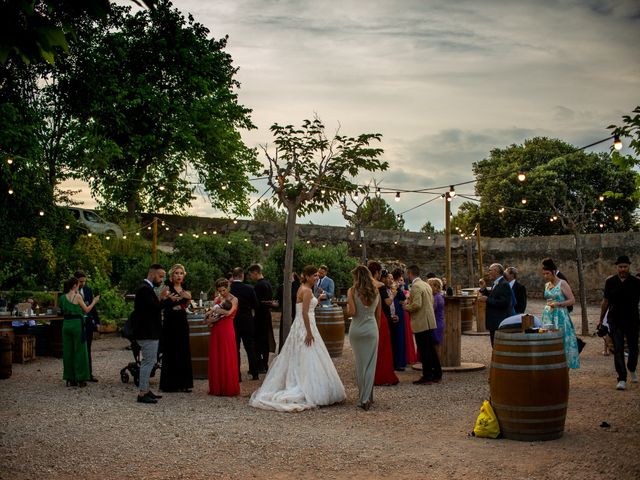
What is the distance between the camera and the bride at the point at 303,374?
7820 millimetres

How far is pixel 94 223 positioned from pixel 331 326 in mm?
15097

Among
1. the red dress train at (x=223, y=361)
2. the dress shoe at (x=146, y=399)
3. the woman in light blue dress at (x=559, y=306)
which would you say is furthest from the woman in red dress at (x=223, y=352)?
the woman in light blue dress at (x=559, y=306)

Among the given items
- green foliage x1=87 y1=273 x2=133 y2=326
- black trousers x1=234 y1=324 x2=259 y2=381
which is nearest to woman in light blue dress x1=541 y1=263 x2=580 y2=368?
black trousers x1=234 y1=324 x2=259 y2=381

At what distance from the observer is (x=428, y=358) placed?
31.1 feet

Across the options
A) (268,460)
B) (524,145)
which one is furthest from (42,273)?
(524,145)

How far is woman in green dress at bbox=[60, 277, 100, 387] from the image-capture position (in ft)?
31.0

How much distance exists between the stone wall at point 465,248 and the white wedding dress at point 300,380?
54.2ft

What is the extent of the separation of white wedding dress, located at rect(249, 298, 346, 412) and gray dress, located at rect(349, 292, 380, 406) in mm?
408

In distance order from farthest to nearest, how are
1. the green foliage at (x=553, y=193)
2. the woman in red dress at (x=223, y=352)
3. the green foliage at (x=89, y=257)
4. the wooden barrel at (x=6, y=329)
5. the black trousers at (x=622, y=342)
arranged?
the green foliage at (x=553, y=193)
the green foliage at (x=89, y=257)
the wooden barrel at (x=6, y=329)
the woman in red dress at (x=223, y=352)
the black trousers at (x=622, y=342)

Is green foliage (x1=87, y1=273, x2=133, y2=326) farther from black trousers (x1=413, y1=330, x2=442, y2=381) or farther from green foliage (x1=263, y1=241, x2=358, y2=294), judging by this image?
black trousers (x1=413, y1=330, x2=442, y2=381)

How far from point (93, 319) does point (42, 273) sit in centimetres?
875

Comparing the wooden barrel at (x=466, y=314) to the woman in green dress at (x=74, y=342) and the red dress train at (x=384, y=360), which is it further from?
the woman in green dress at (x=74, y=342)

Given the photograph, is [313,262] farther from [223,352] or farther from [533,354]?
[533,354]

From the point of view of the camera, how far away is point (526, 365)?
582 cm
